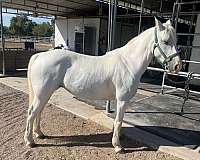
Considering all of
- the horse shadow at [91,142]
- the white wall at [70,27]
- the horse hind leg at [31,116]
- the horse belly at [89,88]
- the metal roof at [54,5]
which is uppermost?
the metal roof at [54,5]

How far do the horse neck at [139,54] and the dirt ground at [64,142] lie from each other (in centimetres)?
108

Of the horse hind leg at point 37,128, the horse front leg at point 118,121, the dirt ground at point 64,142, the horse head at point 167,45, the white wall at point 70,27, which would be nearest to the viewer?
the horse head at point 167,45

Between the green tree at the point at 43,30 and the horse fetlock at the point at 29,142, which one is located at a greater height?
the green tree at the point at 43,30

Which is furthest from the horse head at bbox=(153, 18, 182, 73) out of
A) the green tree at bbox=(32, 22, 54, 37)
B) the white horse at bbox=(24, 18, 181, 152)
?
the green tree at bbox=(32, 22, 54, 37)

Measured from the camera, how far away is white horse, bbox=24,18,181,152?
9.14 ft

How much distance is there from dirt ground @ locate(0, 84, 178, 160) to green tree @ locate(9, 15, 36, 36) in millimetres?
46612

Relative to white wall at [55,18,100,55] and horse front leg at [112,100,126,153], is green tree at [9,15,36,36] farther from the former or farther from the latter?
horse front leg at [112,100,126,153]

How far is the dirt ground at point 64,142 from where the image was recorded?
9.07 ft

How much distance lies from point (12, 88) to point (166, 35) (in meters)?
4.64

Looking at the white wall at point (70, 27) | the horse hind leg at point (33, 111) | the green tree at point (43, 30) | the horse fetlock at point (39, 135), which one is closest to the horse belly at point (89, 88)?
the horse hind leg at point (33, 111)

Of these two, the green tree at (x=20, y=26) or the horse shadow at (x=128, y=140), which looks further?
the green tree at (x=20, y=26)

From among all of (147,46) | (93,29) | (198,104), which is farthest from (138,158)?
(93,29)

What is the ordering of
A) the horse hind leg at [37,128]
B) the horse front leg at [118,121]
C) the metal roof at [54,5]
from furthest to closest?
1. the metal roof at [54,5]
2. the horse hind leg at [37,128]
3. the horse front leg at [118,121]

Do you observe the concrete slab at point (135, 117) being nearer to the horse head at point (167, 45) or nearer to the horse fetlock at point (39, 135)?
the horse fetlock at point (39, 135)
